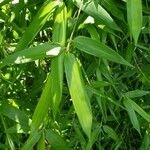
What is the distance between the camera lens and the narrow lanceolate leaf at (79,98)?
772mm

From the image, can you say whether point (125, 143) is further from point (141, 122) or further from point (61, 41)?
point (61, 41)

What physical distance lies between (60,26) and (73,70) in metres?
0.13

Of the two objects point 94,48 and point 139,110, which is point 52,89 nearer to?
point 94,48

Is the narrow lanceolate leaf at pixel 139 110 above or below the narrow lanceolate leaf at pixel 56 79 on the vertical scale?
below

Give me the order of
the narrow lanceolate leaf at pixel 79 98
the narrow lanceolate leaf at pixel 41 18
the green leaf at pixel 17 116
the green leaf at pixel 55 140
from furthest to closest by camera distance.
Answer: the green leaf at pixel 17 116, the green leaf at pixel 55 140, the narrow lanceolate leaf at pixel 41 18, the narrow lanceolate leaf at pixel 79 98

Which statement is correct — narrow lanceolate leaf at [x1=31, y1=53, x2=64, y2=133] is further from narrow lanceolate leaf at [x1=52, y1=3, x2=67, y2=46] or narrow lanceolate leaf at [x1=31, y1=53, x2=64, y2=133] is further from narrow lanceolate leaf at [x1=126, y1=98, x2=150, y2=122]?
narrow lanceolate leaf at [x1=126, y1=98, x2=150, y2=122]

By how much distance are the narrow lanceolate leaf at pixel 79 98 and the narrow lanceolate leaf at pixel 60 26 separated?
0.08m

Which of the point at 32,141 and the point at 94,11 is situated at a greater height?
the point at 94,11

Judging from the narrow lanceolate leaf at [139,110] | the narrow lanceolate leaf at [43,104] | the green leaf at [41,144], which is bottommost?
the narrow lanceolate leaf at [139,110]

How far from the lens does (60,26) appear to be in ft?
2.90

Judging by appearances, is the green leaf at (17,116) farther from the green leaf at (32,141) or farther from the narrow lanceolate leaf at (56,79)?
the narrow lanceolate leaf at (56,79)

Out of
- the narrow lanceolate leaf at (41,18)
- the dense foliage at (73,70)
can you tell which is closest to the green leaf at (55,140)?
the dense foliage at (73,70)

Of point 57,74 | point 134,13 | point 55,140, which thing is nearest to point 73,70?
point 57,74

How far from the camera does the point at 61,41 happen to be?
2.78 feet
